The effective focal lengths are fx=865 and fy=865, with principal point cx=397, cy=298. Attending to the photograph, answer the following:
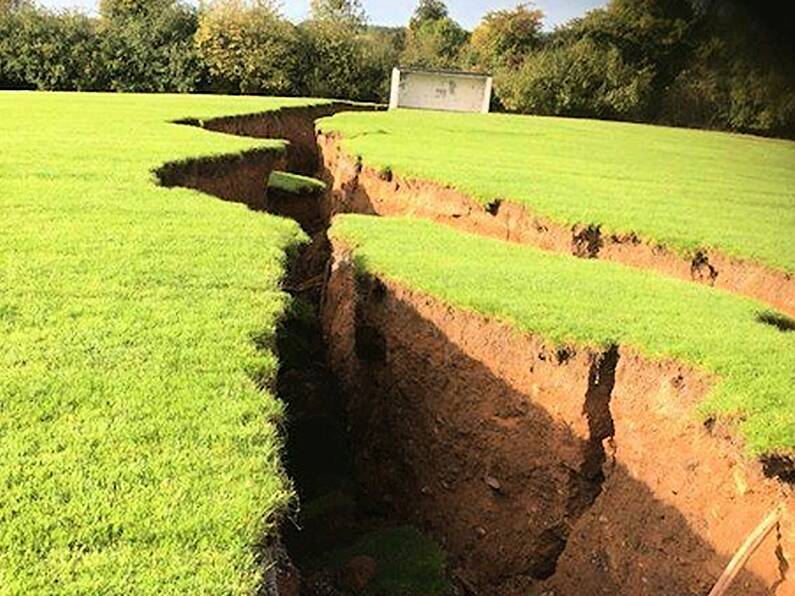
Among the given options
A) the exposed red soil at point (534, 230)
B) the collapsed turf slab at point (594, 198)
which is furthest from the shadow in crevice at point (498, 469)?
the exposed red soil at point (534, 230)

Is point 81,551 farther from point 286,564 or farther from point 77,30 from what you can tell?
point 77,30

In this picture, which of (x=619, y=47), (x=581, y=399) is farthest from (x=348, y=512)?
(x=619, y=47)

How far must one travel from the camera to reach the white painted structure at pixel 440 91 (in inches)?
1280

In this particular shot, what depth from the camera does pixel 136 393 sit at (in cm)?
434

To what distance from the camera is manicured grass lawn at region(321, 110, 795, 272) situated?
9.80 m

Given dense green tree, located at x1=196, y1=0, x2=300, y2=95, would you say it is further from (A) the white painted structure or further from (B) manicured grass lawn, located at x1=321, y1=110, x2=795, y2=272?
(B) manicured grass lawn, located at x1=321, y1=110, x2=795, y2=272

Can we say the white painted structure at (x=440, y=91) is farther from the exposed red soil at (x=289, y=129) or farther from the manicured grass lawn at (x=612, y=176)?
the exposed red soil at (x=289, y=129)

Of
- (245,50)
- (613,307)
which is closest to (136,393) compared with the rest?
(613,307)

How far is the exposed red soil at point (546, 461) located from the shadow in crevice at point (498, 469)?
0.4 inches

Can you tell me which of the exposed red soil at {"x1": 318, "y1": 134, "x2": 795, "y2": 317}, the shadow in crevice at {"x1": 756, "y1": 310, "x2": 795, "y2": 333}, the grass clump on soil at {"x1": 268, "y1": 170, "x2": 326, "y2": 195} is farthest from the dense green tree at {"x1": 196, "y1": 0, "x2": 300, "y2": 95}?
the shadow in crevice at {"x1": 756, "y1": 310, "x2": 795, "y2": 333}

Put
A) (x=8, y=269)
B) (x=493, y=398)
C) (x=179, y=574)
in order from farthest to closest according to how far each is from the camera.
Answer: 1. (x=493, y=398)
2. (x=8, y=269)
3. (x=179, y=574)

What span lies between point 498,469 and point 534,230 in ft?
16.0

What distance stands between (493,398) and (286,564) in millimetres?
2859

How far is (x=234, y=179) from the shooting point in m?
12.1
